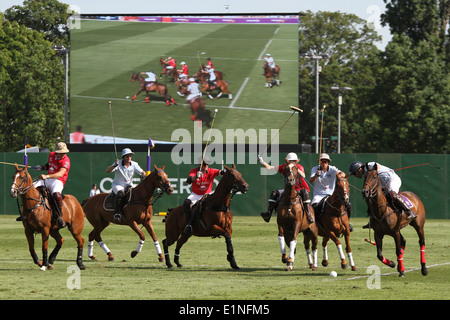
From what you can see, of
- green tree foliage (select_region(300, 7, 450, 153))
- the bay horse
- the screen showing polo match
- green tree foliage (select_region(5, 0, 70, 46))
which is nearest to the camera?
the screen showing polo match

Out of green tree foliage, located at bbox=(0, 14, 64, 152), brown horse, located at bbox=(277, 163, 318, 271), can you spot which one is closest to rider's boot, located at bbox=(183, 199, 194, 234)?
brown horse, located at bbox=(277, 163, 318, 271)

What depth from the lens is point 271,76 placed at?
158ft

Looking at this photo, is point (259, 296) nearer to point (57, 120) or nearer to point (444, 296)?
point (444, 296)

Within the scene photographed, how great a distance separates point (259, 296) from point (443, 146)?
44590mm

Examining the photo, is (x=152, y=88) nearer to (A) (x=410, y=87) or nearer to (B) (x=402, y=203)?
(A) (x=410, y=87)

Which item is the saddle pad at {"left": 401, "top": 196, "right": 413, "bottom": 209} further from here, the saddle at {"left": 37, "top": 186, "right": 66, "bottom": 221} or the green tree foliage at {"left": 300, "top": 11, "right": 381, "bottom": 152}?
the green tree foliage at {"left": 300, "top": 11, "right": 381, "bottom": 152}

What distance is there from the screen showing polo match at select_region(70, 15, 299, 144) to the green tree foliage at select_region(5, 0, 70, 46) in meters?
34.7

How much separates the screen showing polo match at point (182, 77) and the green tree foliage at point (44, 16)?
34.7m

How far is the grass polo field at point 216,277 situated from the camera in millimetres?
14977

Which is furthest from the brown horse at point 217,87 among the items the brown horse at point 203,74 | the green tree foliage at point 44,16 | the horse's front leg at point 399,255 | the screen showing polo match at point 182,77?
the green tree foliage at point 44,16

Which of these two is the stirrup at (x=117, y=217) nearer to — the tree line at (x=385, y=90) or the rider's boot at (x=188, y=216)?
the rider's boot at (x=188, y=216)

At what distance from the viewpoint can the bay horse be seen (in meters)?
47.6

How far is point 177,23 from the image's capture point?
49.1 meters

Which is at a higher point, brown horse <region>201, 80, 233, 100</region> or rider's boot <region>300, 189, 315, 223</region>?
brown horse <region>201, 80, 233, 100</region>
